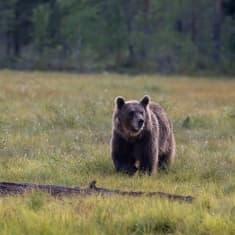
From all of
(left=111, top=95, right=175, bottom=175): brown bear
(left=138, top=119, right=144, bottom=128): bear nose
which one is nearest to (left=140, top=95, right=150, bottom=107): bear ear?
(left=111, top=95, right=175, bottom=175): brown bear

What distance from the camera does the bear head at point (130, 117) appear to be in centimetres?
995

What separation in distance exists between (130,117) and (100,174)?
827 mm

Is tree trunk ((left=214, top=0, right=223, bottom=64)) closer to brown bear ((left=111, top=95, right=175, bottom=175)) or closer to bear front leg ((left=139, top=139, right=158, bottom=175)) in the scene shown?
brown bear ((left=111, top=95, right=175, bottom=175))

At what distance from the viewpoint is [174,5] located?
48719mm

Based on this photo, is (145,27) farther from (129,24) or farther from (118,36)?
(118,36)

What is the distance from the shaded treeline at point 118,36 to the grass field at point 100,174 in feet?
85.1

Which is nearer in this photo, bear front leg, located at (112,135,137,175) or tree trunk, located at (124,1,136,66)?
bear front leg, located at (112,135,137,175)

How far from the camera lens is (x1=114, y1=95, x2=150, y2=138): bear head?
32.7 ft

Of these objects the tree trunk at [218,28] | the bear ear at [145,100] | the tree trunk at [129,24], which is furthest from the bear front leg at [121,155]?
the tree trunk at [129,24]

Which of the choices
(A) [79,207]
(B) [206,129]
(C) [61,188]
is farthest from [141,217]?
(B) [206,129]

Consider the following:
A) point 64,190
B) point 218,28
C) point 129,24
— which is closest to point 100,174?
point 64,190

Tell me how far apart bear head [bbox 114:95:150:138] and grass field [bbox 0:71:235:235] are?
60cm

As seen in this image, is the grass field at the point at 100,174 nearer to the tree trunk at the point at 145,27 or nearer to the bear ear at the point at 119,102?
the bear ear at the point at 119,102

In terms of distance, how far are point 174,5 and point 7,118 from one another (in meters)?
33.1
